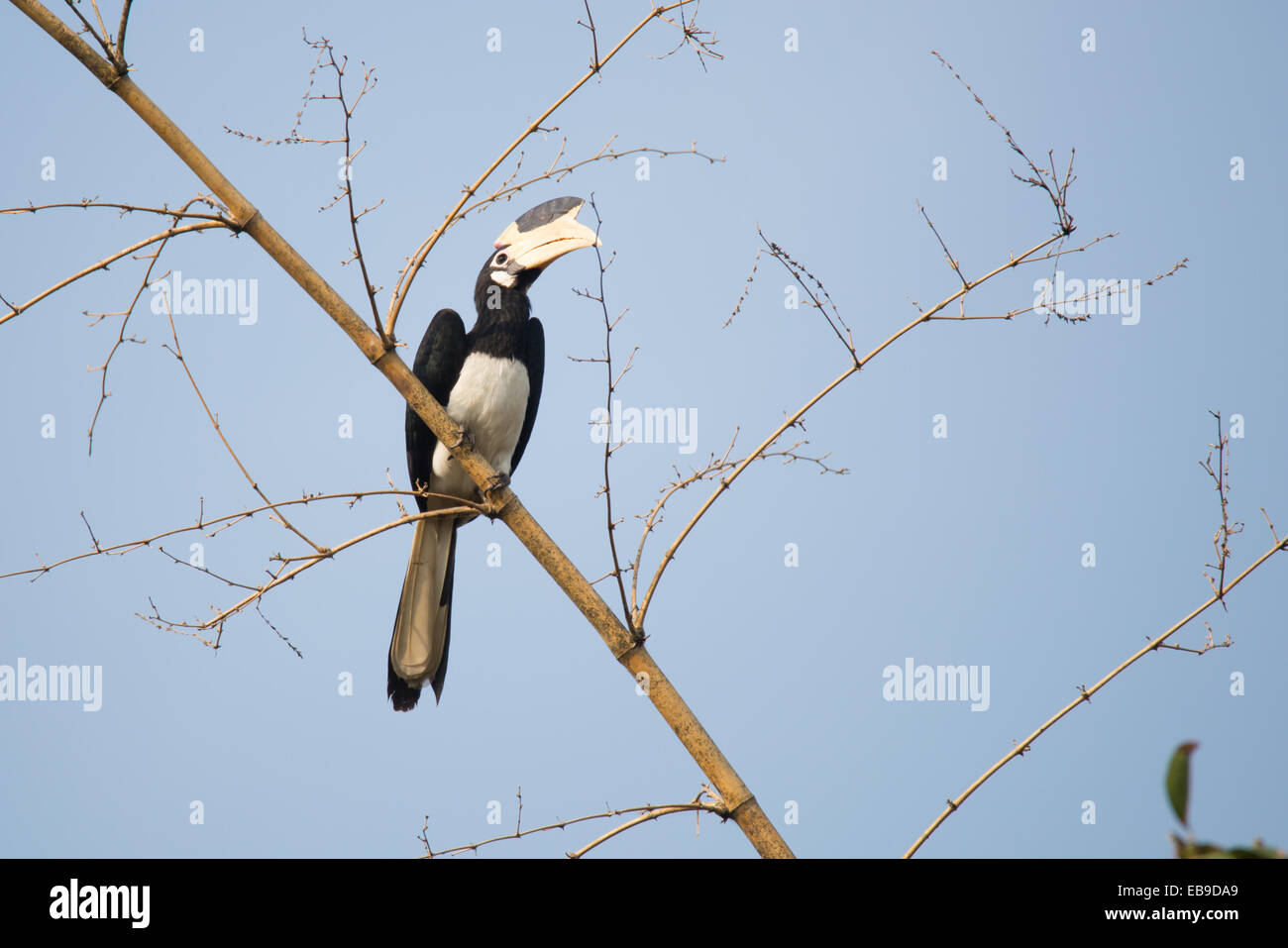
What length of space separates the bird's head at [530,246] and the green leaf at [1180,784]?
262cm

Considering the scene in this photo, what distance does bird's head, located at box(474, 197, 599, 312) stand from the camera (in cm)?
329

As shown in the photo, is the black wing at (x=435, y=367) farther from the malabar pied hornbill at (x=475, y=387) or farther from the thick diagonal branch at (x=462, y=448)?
the thick diagonal branch at (x=462, y=448)

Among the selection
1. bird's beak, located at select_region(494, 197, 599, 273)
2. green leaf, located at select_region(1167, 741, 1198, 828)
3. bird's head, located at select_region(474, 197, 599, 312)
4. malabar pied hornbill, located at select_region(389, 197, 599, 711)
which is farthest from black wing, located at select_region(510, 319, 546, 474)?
green leaf, located at select_region(1167, 741, 1198, 828)

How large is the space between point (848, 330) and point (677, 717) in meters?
0.76

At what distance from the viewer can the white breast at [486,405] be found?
3522mm

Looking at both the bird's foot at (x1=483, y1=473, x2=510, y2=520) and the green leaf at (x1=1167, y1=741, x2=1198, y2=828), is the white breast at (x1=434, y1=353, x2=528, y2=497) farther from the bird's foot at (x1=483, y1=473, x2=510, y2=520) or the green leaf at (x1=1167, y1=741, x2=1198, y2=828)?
the green leaf at (x1=1167, y1=741, x2=1198, y2=828)

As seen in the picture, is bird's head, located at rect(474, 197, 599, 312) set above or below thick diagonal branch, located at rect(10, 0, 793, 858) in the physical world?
above

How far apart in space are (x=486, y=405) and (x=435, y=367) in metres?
0.23

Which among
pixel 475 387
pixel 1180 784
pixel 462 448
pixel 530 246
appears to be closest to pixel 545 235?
pixel 530 246

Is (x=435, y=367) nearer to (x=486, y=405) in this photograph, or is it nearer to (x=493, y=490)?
(x=486, y=405)

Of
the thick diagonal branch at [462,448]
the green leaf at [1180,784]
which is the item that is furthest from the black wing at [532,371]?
the green leaf at [1180,784]

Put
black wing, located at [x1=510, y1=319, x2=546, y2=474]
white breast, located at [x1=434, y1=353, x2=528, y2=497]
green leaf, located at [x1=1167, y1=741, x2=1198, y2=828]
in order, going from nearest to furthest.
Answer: green leaf, located at [x1=1167, y1=741, x2=1198, y2=828] < white breast, located at [x1=434, y1=353, x2=528, y2=497] < black wing, located at [x1=510, y1=319, x2=546, y2=474]
